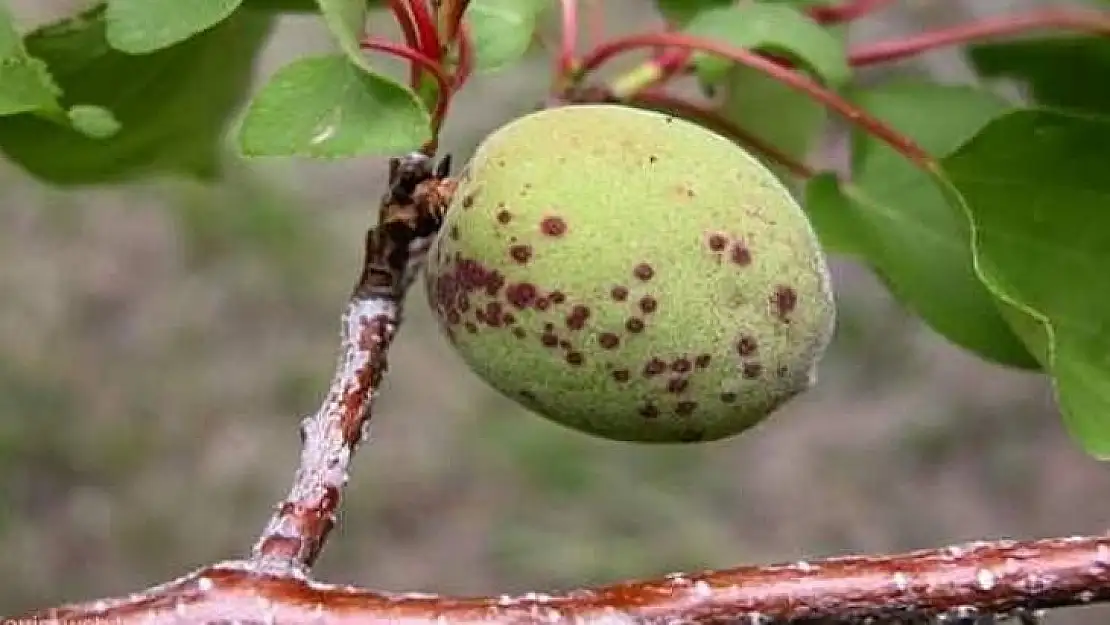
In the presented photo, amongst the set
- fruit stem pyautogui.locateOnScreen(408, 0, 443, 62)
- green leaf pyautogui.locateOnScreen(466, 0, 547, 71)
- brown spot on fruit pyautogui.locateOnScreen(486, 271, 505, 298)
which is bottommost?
brown spot on fruit pyautogui.locateOnScreen(486, 271, 505, 298)

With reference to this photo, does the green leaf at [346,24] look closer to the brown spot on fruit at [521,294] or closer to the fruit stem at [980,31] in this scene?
the brown spot on fruit at [521,294]

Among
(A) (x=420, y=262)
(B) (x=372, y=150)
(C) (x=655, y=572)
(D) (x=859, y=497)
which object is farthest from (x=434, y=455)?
(B) (x=372, y=150)

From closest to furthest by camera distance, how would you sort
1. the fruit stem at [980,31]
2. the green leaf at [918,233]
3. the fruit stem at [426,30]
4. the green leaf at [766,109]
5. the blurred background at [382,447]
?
the fruit stem at [426,30]
the green leaf at [918,233]
the fruit stem at [980,31]
the green leaf at [766,109]
the blurred background at [382,447]

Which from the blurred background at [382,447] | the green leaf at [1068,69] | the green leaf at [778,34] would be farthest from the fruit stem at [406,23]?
the blurred background at [382,447]

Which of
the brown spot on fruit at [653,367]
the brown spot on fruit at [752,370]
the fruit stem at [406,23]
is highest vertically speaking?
the fruit stem at [406,23]

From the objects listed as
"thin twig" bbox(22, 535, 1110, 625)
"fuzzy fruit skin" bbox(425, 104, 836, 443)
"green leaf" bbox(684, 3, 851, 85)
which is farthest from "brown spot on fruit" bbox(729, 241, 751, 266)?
"green leaf" bbox(684, 3, 851, 85)

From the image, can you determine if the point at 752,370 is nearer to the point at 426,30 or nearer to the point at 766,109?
the point at 426,30

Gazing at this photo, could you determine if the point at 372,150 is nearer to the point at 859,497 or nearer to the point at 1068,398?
the point at 1068,398

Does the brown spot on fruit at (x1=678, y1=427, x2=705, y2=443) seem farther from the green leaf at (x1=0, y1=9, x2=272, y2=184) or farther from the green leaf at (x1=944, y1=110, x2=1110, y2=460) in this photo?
the green leaf at (x1=0, y1=9, x2=272, y2=184)
